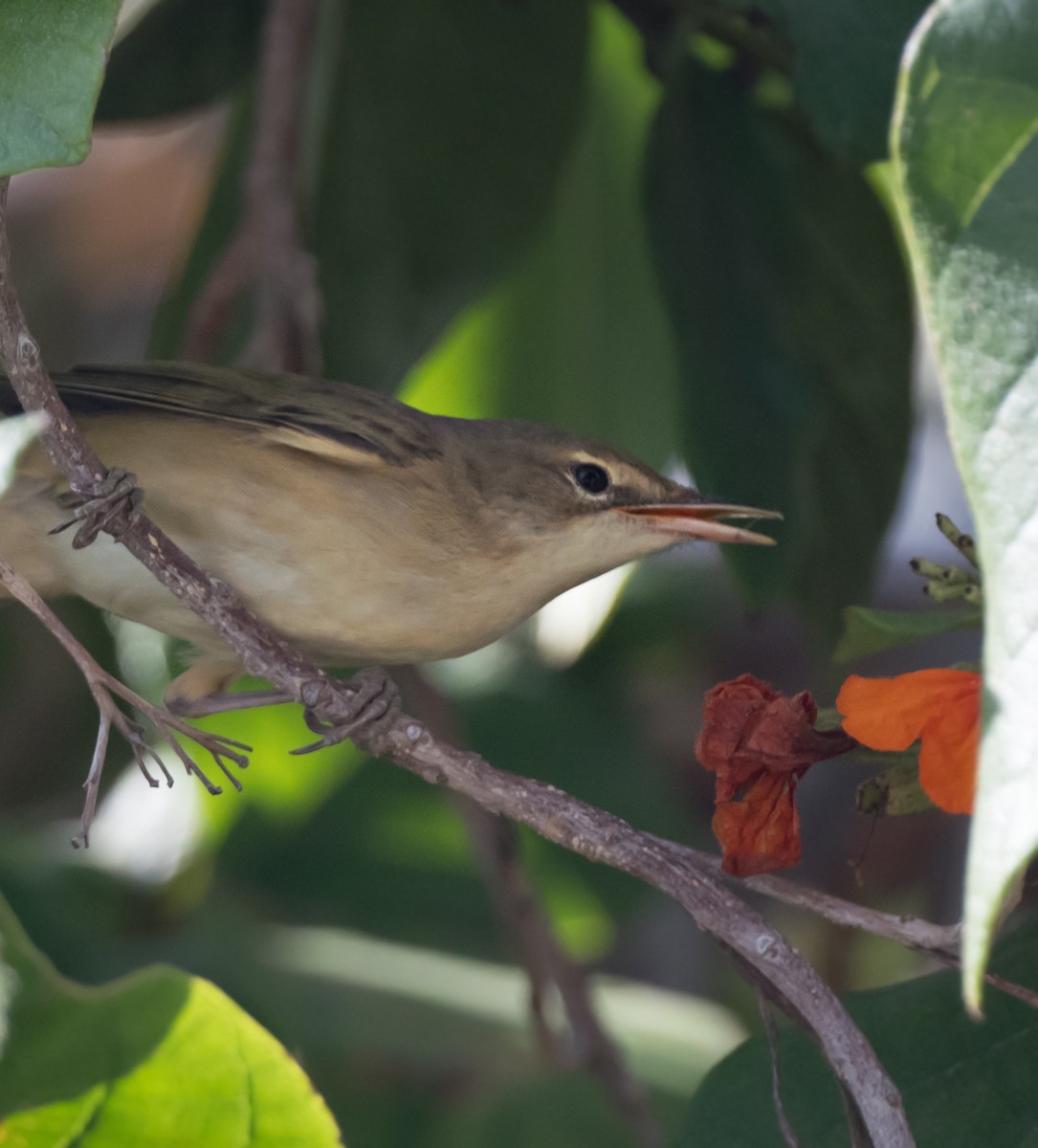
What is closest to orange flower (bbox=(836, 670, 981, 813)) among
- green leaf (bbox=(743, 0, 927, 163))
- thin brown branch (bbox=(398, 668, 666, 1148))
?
green leaf (bbox=(743, 0, 927, 163))

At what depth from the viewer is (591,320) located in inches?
133

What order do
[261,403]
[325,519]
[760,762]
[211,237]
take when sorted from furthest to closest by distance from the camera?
[211,237]
[261,403]
[325,519]
[760,762]

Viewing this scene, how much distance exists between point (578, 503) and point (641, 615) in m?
1.22

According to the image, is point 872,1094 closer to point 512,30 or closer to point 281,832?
point 512,30

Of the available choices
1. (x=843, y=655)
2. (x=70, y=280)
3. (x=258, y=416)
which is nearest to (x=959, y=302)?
(x=843, y=655)

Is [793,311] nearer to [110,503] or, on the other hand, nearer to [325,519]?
[325,519]

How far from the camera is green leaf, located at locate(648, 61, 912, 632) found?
267cm

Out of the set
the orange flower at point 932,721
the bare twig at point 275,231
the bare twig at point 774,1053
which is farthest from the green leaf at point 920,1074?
the bare twig at point 275,231

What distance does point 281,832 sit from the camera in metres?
3.66

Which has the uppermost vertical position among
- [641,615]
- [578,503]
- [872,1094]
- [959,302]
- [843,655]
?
[959,302]

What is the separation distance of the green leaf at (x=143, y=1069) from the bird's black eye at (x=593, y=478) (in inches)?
53.9

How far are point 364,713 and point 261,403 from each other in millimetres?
886

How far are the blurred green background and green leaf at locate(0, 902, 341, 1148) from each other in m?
0.81

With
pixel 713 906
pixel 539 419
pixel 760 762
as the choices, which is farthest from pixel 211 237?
pixel 713 906
